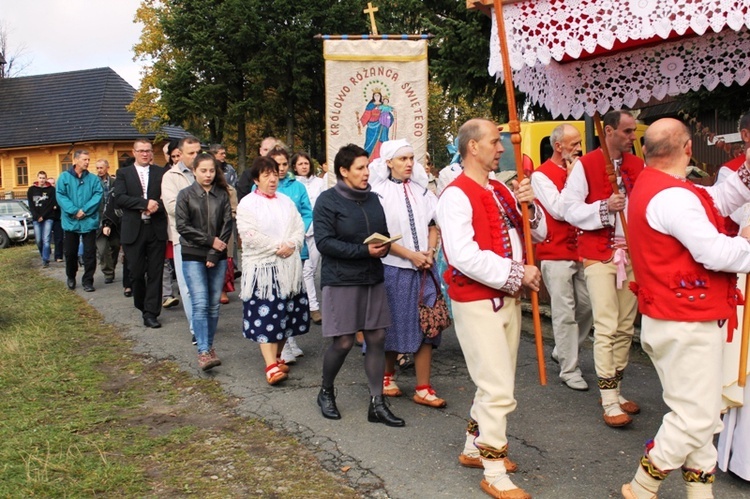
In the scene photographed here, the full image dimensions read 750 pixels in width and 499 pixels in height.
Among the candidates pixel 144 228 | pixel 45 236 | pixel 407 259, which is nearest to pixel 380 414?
pixel 407 259

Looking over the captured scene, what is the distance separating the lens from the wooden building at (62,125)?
4175cm

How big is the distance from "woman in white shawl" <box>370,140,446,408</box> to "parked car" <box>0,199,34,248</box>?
20776mm

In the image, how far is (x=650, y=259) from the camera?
11.8 feet

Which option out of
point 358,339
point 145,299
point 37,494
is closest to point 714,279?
point 37,494

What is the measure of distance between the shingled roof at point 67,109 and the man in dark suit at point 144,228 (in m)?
34.4

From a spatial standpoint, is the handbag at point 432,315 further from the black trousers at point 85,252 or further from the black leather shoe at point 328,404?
the black trousers at point 85,252

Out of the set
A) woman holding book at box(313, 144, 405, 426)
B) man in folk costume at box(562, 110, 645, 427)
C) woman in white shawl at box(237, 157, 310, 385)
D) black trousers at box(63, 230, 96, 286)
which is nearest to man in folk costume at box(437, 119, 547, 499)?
woman holding book at box(313, 144, 405, 426)

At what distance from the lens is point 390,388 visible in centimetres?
585

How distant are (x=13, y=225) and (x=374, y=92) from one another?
20.3 meters

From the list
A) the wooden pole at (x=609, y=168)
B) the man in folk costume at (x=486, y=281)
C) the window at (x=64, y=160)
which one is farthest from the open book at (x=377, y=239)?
the window at (x=64, y=160)

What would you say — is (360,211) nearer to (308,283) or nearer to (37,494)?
(37,494)

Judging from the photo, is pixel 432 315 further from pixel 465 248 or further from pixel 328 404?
pixel 465 248

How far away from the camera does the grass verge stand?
4219 mm

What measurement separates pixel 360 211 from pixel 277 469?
1.81m
